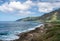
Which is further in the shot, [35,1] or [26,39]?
[35,1]

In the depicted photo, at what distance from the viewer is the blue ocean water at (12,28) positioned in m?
3.65

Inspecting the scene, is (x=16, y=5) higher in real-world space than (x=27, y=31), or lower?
higher

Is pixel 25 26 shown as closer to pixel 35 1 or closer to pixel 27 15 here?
pixel 27 15

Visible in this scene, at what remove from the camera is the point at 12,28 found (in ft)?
12.2

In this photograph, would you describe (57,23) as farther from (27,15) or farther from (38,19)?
(27,15)

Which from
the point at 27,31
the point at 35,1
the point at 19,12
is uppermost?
the point at 35,1

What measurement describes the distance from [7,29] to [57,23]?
151 cm

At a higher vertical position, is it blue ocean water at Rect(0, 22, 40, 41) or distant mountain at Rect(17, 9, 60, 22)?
distant mountain at Rect(17, 9, 60, 22)

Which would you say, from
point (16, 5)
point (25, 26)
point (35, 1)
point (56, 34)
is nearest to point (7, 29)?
point (25, 26)

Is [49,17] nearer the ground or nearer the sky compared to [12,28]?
nearer the sky

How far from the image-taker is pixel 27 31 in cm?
369

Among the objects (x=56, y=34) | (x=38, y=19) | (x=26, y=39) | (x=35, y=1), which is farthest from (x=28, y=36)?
(x=35, y=1)

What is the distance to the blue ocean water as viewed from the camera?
3650mm

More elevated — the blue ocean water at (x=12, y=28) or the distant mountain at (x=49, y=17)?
the distant mountain at (x=49, y=17)
